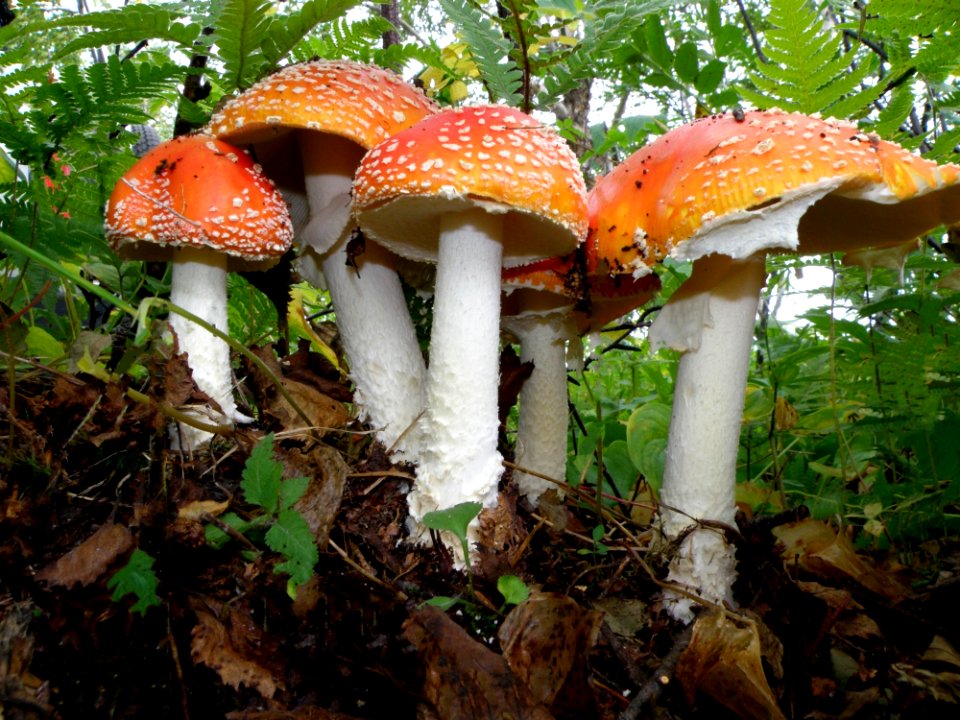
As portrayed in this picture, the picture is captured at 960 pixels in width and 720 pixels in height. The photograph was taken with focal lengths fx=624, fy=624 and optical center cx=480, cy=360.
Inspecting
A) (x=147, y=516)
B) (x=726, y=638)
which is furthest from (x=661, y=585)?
(x=147, y=516)

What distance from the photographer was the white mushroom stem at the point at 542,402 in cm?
294

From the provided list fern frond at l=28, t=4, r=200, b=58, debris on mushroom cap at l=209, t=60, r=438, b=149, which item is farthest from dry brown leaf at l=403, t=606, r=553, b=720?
fern frond at l=28, t=4, r=200, b=58

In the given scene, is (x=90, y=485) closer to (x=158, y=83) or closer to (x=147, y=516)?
(x=147, y=516)

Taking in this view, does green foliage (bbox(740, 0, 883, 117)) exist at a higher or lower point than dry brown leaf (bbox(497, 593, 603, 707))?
higher

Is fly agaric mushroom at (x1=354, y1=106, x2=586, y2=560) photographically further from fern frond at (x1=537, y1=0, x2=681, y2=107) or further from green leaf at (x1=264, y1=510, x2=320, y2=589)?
green leaf at (x1=264, y1=510, x2=320, y2=589)

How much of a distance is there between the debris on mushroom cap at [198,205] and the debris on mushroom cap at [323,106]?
0.45 ft

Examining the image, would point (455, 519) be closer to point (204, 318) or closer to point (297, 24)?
point (204, 318)

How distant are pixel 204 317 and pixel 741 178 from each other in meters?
2.02

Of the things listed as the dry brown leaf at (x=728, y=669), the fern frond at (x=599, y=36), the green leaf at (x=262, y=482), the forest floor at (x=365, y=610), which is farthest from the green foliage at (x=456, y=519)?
the fern frond at (x=599, y=36)

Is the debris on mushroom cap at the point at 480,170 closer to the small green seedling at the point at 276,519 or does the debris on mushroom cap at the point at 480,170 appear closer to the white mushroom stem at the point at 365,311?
the white mushroom stem at the point at 365,311

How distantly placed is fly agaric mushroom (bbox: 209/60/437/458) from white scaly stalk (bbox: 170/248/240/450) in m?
0.46

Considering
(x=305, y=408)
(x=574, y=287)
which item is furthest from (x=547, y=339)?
(x=305, y=408)

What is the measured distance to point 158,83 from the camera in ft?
7.97

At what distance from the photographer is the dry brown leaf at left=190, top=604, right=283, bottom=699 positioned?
1.46 metres
